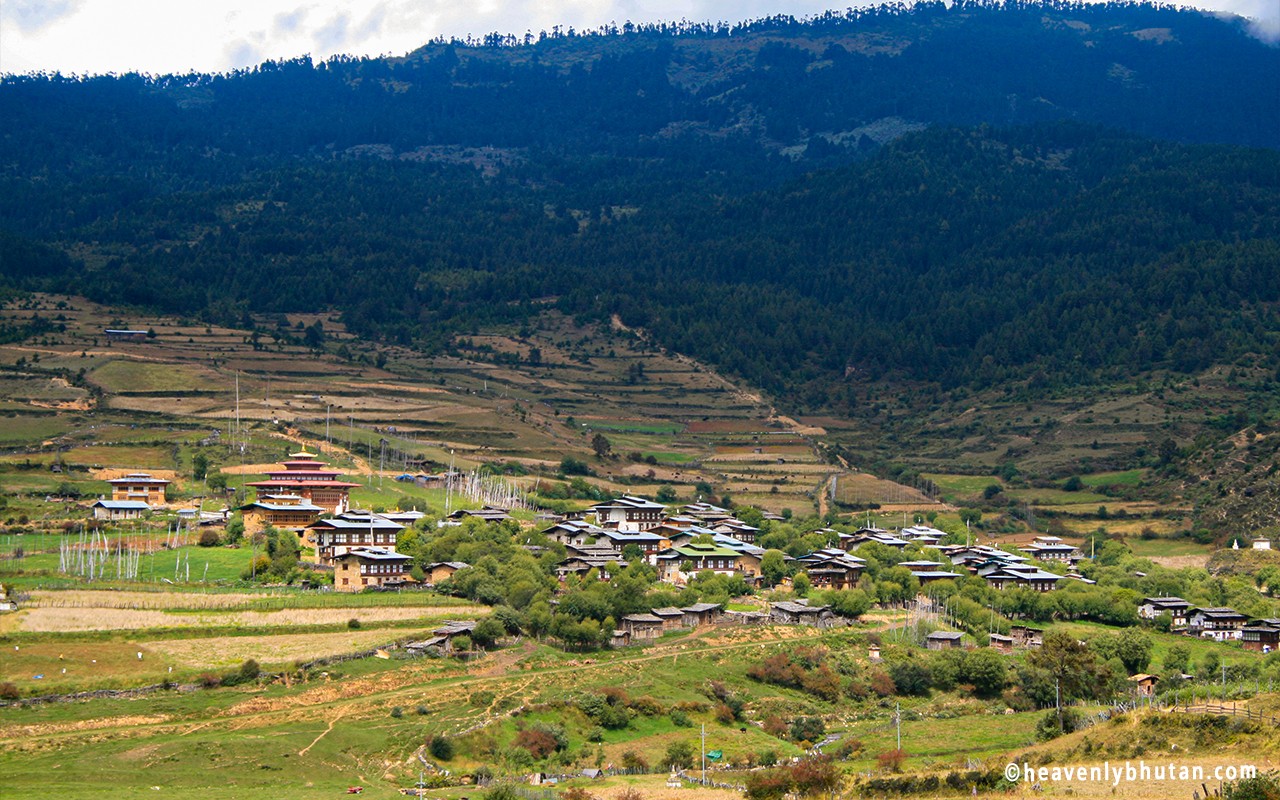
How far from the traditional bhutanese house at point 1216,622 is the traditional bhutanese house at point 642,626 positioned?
86.3 feet

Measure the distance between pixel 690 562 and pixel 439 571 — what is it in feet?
46.2

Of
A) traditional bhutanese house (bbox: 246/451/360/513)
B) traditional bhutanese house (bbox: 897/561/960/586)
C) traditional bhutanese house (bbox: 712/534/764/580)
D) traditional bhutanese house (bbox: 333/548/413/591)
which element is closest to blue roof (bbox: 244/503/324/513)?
traditional bhutanese house (bbox: 246/451/360/513)

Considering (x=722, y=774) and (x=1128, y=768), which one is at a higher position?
(x=1128, y=768)

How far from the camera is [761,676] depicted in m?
62.5

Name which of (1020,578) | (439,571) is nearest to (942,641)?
(1020,578)

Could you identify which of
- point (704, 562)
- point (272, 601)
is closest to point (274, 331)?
point (704, 562)

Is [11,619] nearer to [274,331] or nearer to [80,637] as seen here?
[80,637]

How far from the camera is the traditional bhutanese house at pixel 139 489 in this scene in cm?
8494

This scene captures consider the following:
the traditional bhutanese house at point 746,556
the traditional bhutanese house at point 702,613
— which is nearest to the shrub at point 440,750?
the traditional bhutanese house at point 702,613

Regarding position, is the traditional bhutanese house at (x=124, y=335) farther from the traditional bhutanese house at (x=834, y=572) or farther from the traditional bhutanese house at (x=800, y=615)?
the traditional bhutanese house at (x=800, y=615)

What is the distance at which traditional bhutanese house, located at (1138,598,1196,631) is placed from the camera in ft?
262

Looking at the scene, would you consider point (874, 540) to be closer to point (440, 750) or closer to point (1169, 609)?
point (1169, 609)

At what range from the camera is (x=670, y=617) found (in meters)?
69.2

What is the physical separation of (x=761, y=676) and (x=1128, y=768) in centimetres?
2235
